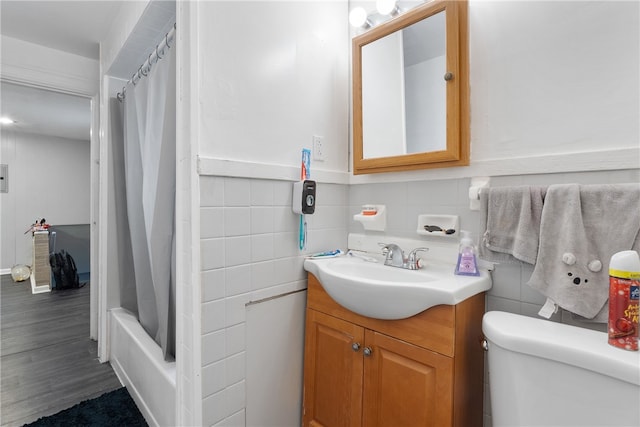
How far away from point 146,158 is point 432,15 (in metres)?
1.46

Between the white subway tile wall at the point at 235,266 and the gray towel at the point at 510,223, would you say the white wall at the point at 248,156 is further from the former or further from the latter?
the gray towel at the point at 510,223

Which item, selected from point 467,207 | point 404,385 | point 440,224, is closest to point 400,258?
point 440,224

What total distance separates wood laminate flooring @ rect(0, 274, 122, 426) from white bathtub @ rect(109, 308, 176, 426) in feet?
0.52

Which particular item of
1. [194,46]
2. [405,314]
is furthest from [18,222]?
[405,314]

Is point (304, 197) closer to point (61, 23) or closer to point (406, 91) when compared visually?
point (406, 91)

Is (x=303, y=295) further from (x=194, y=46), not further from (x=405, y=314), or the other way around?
(x=194, y=46)

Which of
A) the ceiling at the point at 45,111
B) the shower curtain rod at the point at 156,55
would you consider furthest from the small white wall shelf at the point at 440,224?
the ceiling at the point at 45,111

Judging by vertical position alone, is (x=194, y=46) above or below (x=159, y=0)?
below

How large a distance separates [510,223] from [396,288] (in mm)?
423

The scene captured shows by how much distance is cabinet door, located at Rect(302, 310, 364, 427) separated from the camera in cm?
108

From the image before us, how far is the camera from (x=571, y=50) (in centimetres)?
92

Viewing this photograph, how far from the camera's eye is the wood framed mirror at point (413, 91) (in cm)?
113

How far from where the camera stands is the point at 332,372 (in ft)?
3.80

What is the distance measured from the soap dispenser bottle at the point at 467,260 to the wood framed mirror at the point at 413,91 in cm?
29
